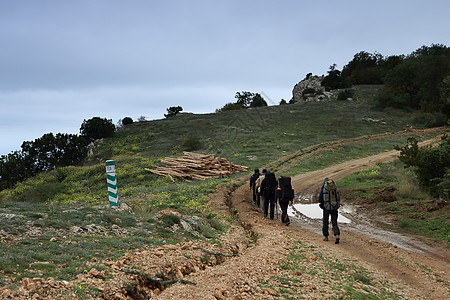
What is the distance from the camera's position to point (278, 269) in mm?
8156

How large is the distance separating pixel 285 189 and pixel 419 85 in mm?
56346

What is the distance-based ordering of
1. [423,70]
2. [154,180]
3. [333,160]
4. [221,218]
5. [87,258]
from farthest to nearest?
[423,70], [333,160], [154,180], [221,218], [87,258]

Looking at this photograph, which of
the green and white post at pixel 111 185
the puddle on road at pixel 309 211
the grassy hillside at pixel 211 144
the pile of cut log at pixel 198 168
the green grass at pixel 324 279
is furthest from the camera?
the pile of cut log at pixel 198 168

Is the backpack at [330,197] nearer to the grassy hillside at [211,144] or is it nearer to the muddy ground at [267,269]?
the muddy ground at [267,269]

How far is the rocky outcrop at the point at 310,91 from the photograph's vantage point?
80.4 metres

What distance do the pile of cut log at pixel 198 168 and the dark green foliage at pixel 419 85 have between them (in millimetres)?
38855

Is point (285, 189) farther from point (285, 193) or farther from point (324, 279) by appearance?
point (324, 279)

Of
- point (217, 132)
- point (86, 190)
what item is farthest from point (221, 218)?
point (217, 132)

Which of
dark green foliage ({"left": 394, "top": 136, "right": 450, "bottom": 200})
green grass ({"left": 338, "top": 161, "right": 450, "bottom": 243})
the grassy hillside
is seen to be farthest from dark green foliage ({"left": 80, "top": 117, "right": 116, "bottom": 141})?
dark green foliage ({"left": 394, "top": 136, "right": 450, "bottom": 200})

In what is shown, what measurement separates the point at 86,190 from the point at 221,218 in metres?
17.7

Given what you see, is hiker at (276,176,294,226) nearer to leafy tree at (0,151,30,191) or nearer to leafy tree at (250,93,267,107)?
Answer: leafy tree at (0,151,30,191)

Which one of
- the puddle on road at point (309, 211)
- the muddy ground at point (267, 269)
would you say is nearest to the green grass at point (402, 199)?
the muddy ground at point (267, 269)

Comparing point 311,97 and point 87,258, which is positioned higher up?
point 311,97

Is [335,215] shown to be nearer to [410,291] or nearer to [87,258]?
[410,291]
